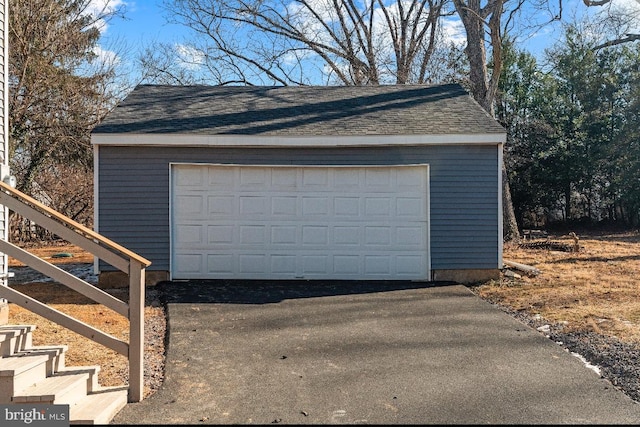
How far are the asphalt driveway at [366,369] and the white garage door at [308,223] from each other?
5.16 feet

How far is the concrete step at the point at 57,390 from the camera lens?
3348 mm

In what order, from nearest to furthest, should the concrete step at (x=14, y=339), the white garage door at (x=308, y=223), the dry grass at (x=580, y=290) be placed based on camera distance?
the concrete step at (x=14, y=339) < the dry grass at (x=580, y=290) < the white garage door at (x=308, y=223)

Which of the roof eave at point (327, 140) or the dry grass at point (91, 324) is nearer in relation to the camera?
the dry grass at point (91, 324)

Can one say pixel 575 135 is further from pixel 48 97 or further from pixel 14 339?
pixel 14 339

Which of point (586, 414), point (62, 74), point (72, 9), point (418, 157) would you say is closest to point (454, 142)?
point (418, 157)

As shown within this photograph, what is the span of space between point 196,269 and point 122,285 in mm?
1249

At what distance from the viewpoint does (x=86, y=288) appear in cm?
380

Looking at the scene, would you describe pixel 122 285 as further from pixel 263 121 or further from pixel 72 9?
pixel 72 9

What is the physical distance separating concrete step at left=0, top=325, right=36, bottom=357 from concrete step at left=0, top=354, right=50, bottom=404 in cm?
9

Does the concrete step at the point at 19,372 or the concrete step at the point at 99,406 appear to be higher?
the concrete step at the point at 19,372

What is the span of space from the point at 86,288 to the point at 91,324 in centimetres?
279

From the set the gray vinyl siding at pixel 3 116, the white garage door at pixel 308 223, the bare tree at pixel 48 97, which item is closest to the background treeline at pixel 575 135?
the white garage door at pixel 308 223

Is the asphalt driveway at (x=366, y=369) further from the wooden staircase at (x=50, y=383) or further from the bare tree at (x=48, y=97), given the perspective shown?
the bare tree at (x=48, y=97)

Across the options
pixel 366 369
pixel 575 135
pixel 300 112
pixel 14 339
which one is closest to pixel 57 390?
pixel 14 339
